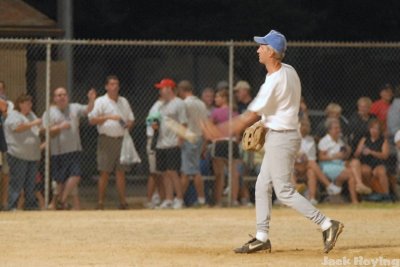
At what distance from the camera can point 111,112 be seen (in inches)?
798

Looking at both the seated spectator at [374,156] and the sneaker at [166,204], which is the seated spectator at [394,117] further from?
the sneaker at [166,204]

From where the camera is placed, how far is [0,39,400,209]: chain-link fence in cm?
2045

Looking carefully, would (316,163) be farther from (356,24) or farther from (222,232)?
(356,24)

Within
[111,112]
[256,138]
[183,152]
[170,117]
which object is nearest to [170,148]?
[183,152]

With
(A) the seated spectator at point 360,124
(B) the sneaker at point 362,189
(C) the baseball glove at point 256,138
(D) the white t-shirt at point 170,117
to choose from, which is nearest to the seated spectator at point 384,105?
(A) the seated spectator at point 360,124

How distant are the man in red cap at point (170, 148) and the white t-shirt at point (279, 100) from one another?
717 centimetres

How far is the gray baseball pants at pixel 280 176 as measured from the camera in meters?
13.2

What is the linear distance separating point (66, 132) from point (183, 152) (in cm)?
186

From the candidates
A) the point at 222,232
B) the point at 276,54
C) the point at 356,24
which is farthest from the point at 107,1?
the point at 276,54

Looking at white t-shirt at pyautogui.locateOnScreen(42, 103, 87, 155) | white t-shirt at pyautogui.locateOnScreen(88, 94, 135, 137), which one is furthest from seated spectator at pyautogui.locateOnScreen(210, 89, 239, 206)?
white t-shirt at pyautogui.locateOnScreen(42, 103, 87, 155)

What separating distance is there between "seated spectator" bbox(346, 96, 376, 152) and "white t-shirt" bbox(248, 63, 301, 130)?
27.3 ft

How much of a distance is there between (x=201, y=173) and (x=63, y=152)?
2349 millimetres

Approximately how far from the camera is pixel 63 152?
2028cm

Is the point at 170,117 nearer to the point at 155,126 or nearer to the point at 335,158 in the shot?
the point at 155,126
